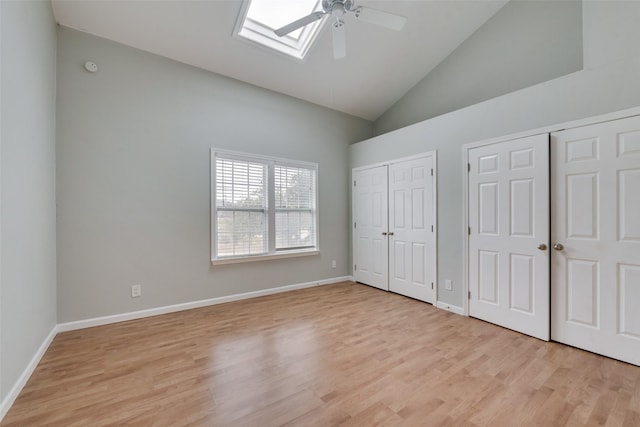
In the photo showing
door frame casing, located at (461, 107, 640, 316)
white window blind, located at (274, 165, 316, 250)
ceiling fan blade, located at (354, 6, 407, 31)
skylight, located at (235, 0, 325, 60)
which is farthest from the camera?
white window blind, located at (274, 165, 316, 250)

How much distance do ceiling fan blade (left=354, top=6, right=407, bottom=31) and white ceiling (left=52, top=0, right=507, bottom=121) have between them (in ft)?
2.93

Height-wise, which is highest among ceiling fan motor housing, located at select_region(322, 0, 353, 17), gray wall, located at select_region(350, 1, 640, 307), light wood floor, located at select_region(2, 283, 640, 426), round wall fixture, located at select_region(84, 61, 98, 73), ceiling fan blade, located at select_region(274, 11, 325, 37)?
ceiling fan motor housing, located at select_region(322, 0, 353, 17)

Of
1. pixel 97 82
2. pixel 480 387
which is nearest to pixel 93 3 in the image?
pixel 97 82

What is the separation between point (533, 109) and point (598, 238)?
137 cm

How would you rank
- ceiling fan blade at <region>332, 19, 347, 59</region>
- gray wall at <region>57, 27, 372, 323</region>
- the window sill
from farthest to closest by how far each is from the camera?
the window sill → gray wall at <region>57, 27, 372, 323</region> → ceiling fan blade at <region>332, 19, 347, 59</region>

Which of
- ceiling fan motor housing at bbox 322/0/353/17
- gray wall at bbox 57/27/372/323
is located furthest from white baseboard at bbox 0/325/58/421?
ceiling fan motor housing at bbox 322/0/353/17

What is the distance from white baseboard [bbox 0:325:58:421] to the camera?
1668 millimetres

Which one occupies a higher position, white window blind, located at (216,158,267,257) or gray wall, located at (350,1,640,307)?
gray wall, located at (350,1,640,307)

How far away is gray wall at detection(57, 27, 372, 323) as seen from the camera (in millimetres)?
2916

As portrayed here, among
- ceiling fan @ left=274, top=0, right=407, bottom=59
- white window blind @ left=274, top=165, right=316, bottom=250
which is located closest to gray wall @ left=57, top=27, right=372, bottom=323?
white window blind @ left=274, top=165, right=316, bottom=250

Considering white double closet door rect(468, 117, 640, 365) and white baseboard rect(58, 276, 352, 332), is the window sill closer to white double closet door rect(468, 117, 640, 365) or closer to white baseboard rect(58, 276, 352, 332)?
white baseboard rect(58, 276, 352, 332)

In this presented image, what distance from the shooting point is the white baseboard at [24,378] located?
5.47ft

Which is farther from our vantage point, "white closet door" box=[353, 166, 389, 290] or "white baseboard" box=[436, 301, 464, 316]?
"white closet door" box=[353, 166, 389, 290]

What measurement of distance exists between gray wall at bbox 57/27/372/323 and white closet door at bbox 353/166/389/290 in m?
1.60
